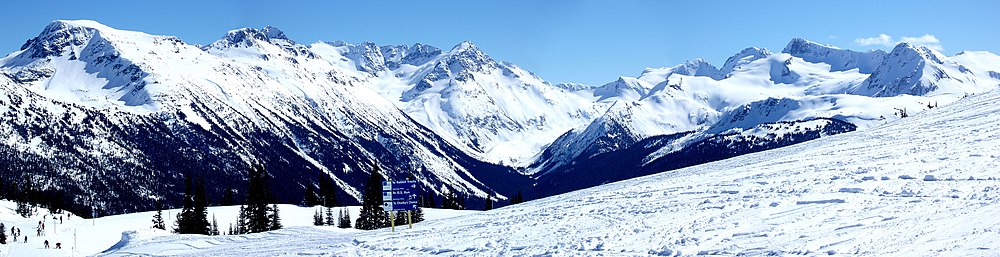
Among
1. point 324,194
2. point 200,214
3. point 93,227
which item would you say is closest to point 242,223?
point 200,214

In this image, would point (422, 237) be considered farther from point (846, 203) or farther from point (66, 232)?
point (66, 232)

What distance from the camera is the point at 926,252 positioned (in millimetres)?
16375

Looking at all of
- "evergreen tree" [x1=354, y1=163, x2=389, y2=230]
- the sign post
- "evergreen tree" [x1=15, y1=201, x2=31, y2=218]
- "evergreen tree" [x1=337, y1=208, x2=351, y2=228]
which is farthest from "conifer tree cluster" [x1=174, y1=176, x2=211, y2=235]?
the sign post

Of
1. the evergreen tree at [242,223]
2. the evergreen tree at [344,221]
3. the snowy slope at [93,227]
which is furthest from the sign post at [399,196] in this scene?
the evergreen tree at [242,223]

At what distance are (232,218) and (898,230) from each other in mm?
109768

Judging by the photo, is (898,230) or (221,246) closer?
(898,230)

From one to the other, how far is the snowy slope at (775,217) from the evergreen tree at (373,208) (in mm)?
51016

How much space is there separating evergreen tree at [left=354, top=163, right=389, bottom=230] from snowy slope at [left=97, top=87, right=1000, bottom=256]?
51.0 metres

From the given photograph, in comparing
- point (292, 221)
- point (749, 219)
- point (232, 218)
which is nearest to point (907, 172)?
point (749, 219)

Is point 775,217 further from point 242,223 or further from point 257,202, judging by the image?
point 242,223

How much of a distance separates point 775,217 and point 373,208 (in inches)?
3039

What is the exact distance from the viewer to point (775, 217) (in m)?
23.4

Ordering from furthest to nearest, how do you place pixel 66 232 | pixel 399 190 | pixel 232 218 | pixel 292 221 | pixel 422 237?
pixel 232 218 → pixel 292 221 → pixel 66 232 → pixel 399 190 → pixel 422 237

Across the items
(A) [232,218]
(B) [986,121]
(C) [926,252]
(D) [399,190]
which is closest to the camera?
(C) [926,252]
